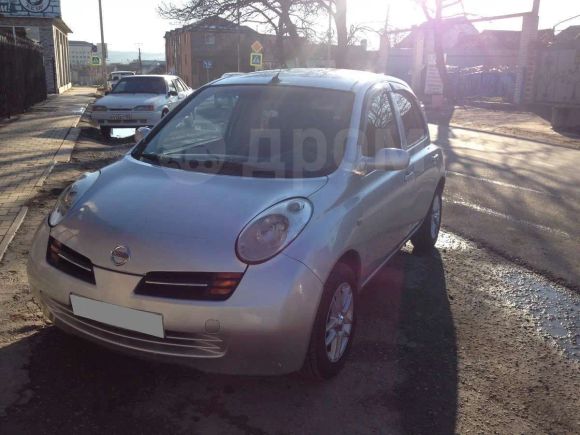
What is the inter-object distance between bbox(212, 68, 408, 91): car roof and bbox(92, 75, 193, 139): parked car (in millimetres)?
8879

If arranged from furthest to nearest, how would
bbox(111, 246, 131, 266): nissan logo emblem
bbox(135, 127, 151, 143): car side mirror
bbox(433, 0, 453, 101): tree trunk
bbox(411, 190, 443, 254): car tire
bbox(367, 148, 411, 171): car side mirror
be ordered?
bbox(433, 0, 453, 101): tree trunk → bbox(411, 190, 443, 254): car tire → bbox(135, 127, 151, 143): car side mirror → bbox(367, 148, 411, 171): car side mirror → bbox(111, 246, 131, 266): nissan logo emblem

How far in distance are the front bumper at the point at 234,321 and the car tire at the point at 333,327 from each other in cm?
11

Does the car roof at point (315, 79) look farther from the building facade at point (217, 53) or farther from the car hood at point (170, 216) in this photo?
the building facade at point (217, 53)

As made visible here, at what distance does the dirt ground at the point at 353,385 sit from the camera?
8.82 feet

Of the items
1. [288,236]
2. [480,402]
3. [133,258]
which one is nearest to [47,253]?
[133,258]

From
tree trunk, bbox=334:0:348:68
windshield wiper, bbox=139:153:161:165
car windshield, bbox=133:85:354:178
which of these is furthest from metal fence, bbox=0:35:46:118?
tree trunk, bbox=334:0:348:68

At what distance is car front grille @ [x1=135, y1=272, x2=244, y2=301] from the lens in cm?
256

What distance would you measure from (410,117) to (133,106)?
386 inches

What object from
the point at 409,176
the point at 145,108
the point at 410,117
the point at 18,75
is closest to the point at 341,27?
the point at 18,75

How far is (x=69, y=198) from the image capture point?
326 centimetres

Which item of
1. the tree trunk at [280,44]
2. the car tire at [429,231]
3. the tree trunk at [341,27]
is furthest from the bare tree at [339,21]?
the car tire at [429,231]

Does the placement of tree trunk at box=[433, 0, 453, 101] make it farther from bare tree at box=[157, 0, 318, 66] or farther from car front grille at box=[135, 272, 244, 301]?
car front grille at box=[135, 272, 244, 301]

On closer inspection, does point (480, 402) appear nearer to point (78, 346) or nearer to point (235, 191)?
point (235, 191)

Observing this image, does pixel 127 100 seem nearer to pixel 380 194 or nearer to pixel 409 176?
pixel 409 176
